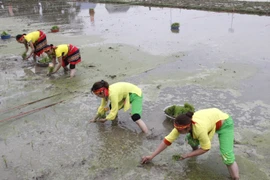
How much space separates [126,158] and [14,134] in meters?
2.24

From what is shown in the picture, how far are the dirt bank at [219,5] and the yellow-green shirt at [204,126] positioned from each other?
15.0 metres

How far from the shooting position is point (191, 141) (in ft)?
12.3

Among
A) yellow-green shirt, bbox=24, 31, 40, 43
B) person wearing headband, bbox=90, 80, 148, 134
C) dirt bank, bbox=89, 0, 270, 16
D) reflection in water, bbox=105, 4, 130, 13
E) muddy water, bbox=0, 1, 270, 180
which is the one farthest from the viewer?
reflection in water, bbox=105, 4, 130, 13

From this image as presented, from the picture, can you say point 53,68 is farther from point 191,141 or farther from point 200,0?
point 200,0

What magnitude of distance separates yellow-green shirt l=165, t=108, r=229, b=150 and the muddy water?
0.72m

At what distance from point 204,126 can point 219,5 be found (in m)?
17.4

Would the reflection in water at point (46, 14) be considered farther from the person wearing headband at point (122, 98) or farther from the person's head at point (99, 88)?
the person's head at point (99, 88)

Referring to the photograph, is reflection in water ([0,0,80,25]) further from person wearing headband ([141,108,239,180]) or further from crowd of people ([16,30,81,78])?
person wearing headband ([141,108,239,180])

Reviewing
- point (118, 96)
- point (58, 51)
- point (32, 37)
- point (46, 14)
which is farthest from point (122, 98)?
point (46, 14)

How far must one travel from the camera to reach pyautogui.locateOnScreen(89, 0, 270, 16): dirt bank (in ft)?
56.2

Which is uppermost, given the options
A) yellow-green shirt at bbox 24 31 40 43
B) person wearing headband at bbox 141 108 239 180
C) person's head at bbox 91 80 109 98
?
yellow-green shirt at bbox 24 31 40 43

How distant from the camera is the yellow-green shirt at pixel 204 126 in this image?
3396mm

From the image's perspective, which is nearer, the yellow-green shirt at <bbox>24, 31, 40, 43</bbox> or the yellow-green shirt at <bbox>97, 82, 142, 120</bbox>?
the yellow-green shirt at <bbox>97, 82, 142, 120</bbox>

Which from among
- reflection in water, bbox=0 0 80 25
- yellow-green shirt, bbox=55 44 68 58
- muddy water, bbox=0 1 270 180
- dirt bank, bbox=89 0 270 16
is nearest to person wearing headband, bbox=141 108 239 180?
muddy water, bbox=0 1 270 180
